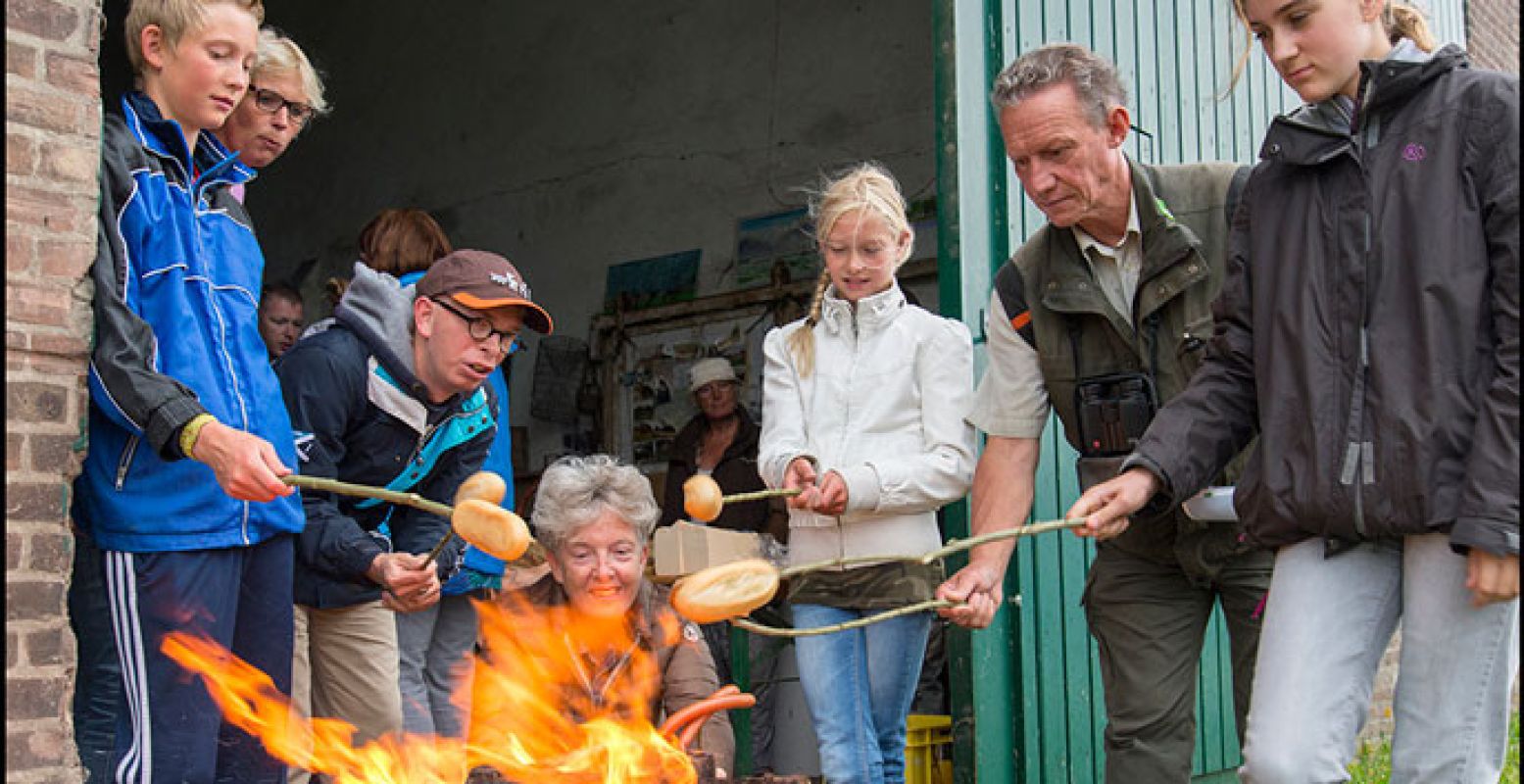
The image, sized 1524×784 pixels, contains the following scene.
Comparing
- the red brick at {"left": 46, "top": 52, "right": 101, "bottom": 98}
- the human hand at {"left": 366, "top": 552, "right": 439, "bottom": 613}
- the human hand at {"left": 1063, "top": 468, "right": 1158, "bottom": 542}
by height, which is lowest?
the human hand at {"left": 366, "top": 552, "right": 439, "bottom": 613}

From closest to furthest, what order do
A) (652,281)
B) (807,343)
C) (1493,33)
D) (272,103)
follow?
(272,103) → (807,343) → (1493,33) → (652,281)

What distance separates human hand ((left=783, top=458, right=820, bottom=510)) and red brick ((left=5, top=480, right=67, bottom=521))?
1815mm

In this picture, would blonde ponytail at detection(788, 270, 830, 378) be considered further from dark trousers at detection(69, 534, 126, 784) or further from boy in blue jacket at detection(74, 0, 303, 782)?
dark trousers at detection(69, 534, 126, 784)

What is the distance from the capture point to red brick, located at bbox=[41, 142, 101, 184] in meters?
3.31

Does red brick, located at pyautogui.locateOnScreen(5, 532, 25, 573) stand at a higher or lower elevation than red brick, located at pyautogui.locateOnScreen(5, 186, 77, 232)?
lower

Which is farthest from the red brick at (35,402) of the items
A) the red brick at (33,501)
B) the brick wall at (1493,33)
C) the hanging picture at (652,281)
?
the brick wall at (1493,33)

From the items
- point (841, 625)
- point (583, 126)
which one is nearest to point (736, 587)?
point (841, 625)

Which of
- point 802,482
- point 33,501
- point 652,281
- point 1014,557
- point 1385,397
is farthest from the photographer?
point 652,281

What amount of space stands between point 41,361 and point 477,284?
1115mm

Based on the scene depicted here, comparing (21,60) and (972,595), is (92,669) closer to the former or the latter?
(21,60)

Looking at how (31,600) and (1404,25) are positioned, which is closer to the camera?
(1404,25)

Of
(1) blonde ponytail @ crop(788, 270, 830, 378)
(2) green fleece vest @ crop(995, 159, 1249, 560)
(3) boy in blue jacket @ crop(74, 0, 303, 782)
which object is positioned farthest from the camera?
(1) blonde ponytail @ crop(788, 270, 830, 378)

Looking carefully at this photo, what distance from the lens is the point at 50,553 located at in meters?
3.27

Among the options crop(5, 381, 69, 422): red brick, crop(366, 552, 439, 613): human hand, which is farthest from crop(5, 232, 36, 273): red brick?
crop(366, 552, 439, 613): human hand
